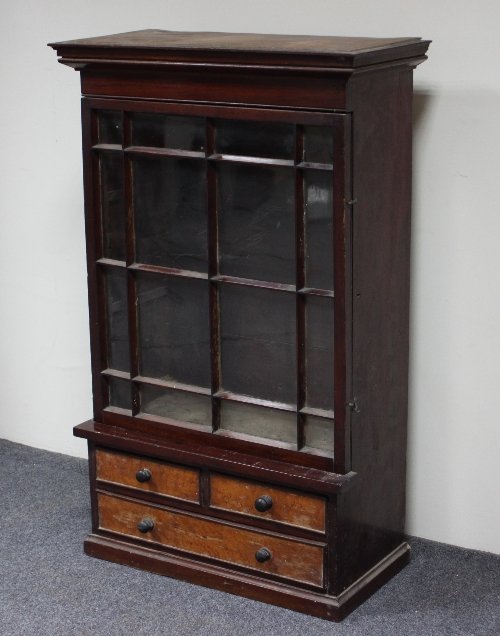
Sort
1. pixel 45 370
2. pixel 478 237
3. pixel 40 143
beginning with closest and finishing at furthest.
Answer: pixel 478 237
pixel 40 143
pixel 45 370

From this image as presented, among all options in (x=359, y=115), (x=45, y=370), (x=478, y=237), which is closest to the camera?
(x=359, y=115)

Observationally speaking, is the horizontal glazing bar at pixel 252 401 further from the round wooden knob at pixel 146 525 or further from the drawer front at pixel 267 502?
the round wooden knob at pixel 146 525

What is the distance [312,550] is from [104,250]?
2.35 feet

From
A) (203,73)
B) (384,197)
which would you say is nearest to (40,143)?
(203,73)

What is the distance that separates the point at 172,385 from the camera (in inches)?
91.6

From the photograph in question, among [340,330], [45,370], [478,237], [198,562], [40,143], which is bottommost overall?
[198,562]

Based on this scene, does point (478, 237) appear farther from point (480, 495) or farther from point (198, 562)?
point (198, 562)

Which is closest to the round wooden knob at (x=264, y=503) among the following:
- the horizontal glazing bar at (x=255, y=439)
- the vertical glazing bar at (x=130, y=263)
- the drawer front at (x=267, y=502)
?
the drawer front at (x=267, y=502)

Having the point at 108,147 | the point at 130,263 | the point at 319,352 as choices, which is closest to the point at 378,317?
the point at 319,352

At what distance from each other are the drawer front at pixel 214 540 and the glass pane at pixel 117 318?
11.9 inches

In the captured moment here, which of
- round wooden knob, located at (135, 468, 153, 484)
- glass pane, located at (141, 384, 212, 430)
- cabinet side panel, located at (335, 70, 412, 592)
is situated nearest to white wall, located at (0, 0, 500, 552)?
cabinet side panel, located at (335, 70, 412, 592)

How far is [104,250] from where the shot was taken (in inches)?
91.6

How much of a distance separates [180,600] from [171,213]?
76 centimetres

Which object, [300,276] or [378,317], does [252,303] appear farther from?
[378,317]
